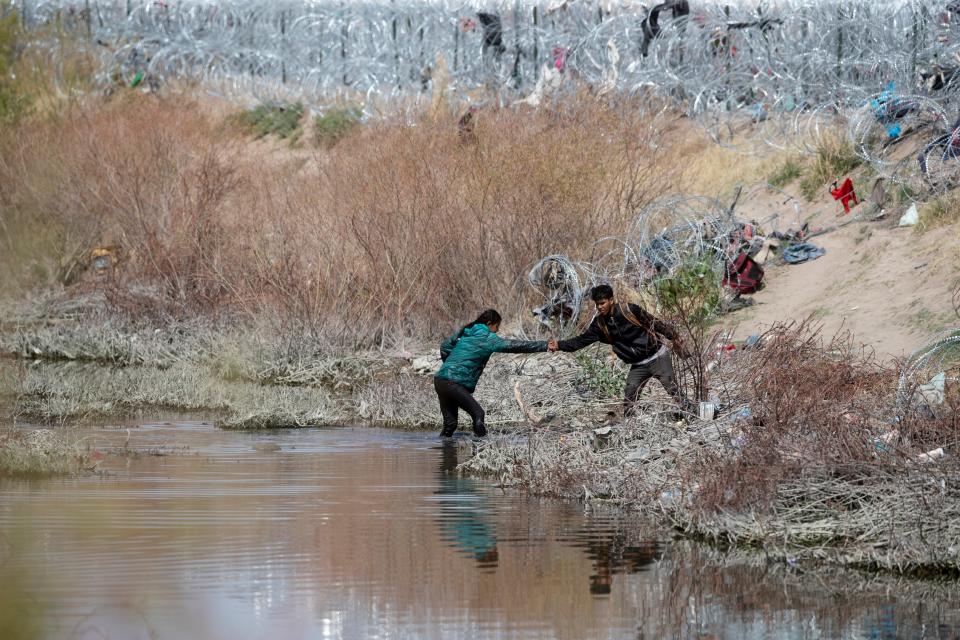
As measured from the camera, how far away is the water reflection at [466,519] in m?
10.4

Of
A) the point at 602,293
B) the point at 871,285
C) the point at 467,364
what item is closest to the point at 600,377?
the point at 467,364

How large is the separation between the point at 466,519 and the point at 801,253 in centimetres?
1575

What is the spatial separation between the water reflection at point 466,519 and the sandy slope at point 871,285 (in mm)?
8283

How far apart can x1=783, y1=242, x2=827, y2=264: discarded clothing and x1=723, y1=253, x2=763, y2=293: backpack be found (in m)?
1.29

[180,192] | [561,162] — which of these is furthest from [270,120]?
[561,162]

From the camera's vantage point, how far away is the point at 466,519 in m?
11.7

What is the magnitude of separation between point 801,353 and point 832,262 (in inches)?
450

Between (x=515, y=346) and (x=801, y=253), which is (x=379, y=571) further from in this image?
(x=801, y=253)

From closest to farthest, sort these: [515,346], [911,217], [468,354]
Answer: [515,346] → [468,354] → [911,217]

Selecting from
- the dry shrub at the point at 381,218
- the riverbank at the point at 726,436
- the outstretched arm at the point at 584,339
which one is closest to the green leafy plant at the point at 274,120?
the dry shrub at the point at 381,218

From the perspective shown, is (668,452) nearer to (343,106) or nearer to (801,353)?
(801,353)

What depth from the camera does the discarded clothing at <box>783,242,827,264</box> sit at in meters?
26.2

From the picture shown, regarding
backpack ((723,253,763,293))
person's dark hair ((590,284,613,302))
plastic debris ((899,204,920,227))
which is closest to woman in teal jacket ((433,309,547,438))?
person's dark hair ((590,284,613,302))

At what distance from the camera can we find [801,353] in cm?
1471
